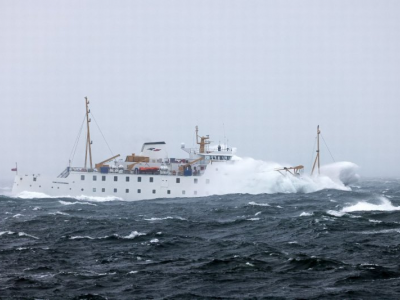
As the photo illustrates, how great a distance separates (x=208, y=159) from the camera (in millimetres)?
75375

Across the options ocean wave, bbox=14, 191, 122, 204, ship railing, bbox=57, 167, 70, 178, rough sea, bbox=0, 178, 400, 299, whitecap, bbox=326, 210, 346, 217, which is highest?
ship railing, bbox=57, 167, 70, 178

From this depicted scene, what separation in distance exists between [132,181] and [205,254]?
42.8 meters

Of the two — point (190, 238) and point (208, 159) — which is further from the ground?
point (208, 159)

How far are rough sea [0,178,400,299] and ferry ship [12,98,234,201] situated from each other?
19.9 metres

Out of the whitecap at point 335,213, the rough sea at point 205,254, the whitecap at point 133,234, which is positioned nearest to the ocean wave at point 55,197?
the rough sea at point 205,254

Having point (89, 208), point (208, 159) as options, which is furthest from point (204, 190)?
point (89, 208)

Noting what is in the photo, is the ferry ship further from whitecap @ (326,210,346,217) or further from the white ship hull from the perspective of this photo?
whitecap @ (326,210,346,217)

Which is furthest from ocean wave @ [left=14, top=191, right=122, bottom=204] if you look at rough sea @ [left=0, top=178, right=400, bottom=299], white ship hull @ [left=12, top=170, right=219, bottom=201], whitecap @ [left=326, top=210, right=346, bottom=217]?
whitecap @ [left=326, top=210, right=346, bottom=217]

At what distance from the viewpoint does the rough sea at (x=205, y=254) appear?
21375mm

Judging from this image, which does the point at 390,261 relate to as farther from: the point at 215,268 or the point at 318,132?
the point at 318,132

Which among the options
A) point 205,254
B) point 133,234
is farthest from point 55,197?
point 205,254

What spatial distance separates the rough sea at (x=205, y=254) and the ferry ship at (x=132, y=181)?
19.9 m

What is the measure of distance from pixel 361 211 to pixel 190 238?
769 inches

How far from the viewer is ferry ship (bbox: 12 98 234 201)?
69875 mm
